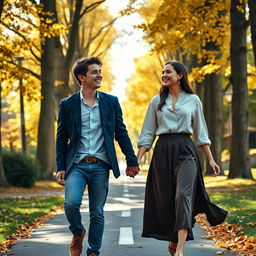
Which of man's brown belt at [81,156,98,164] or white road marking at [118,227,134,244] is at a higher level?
man's brown belt at [81,156,98,164]

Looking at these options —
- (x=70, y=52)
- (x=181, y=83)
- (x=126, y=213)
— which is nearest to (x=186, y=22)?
(x=70, y=52)

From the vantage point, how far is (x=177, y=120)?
6316mm

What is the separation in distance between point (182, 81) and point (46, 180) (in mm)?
17881

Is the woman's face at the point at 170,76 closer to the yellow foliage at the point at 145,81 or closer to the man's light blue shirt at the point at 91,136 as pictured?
the man's light blue shirt at the point at 91,136

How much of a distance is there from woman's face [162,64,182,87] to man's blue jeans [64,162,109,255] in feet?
3.63

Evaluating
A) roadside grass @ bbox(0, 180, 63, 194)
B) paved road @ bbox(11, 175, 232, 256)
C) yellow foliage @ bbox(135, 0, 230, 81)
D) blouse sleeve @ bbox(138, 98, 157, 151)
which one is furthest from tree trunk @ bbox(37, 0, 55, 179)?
blouse sleeve @ bbox(138, 98, 157, 151)

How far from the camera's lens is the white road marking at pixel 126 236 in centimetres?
841

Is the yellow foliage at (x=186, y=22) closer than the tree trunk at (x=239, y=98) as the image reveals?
Yes

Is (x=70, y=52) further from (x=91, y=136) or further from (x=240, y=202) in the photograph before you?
(x=91, y=136)

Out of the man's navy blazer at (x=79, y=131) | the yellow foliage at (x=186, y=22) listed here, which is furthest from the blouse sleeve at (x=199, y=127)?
the yellow foliage at (x=186, y=22)

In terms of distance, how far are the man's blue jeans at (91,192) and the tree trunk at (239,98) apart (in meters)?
14.9

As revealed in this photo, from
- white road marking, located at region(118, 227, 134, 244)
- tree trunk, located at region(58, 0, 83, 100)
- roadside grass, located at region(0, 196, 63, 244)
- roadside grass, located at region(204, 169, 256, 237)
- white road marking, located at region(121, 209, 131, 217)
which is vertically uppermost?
tree trunk, located at region(58, 0, 83, 100)

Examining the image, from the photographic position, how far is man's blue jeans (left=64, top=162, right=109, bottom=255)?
19.5 ft

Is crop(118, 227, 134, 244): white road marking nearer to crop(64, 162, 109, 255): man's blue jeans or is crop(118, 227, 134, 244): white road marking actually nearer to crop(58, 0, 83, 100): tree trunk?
crop(64, 162, 109, 255): man's blue jeans
